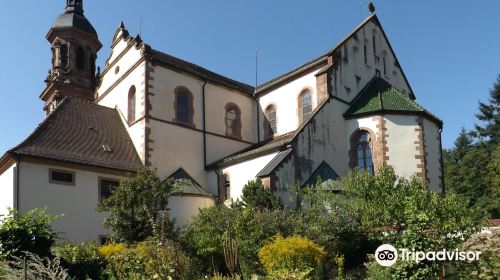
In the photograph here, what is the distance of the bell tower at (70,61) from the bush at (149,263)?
20364mm

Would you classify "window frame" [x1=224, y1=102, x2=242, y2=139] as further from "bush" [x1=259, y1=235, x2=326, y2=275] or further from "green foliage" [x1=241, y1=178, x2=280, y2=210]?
"bush" [x1=259, y1=235, x2=326, y2=275]

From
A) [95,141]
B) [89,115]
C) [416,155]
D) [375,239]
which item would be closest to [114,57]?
[89,115]

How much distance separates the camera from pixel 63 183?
23016mm

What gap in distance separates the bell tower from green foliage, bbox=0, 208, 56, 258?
21.8m

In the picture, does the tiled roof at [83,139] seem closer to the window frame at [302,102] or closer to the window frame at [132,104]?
the window frame at [132,104]

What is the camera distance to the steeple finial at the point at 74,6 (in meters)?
38.8

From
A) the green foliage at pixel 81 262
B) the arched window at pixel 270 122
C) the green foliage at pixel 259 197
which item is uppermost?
the arched window at pixel 270 122

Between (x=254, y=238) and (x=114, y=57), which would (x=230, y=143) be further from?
(x=254, y=238)

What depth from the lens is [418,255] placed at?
36.2 ft

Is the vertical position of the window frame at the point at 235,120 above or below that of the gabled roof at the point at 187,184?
above

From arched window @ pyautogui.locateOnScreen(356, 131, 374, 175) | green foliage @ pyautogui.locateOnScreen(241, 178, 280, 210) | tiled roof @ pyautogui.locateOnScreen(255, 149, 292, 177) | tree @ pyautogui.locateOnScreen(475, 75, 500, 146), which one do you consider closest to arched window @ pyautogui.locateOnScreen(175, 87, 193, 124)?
tiled roof @ pyautogui.locateOnScreen(255, 149, 292, 177)

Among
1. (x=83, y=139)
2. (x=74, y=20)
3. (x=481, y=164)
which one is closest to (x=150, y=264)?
(x=83, y=139)

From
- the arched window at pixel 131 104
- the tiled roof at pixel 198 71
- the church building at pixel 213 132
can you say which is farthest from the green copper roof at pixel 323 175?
the arched window at pixel 131 104

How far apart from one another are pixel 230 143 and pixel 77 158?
10.0m
